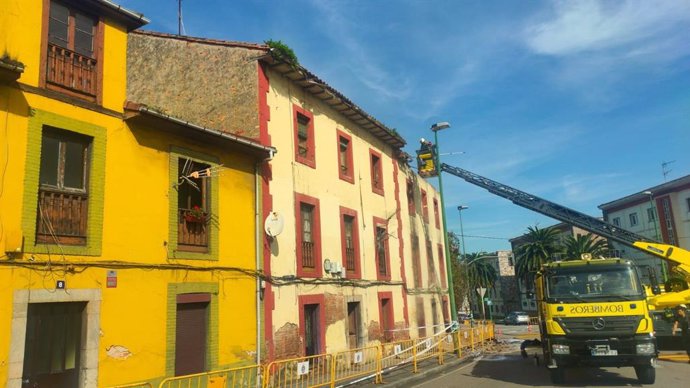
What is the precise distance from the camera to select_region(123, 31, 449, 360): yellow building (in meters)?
13.9

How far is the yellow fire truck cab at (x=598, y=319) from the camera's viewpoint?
10422mm

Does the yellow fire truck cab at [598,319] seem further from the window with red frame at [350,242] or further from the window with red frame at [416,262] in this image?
the window with red frame at [416,262]

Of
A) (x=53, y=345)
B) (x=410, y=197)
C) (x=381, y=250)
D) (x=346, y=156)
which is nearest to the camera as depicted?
(x=53, y=345)

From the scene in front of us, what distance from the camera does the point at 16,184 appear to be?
8.06m

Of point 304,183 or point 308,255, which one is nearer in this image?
point 308,255

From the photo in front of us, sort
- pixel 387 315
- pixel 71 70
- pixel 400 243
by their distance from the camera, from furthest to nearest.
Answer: pixel 400 243
pixel 387 315
pixel 71 70

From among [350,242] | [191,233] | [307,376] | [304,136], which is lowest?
[307,376]

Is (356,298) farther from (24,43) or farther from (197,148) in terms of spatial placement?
(24,43)

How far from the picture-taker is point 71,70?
933 cm

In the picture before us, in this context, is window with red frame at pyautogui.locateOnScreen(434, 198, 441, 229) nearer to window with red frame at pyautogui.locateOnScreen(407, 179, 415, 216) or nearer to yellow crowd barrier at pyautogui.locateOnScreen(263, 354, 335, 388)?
window with red frame at pyautogui.locateOnScreen(407, 179, 415, 216)

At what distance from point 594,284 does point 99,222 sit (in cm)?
1051

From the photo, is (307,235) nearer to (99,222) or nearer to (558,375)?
(99,222)

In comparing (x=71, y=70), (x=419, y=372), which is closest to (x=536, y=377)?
(x=419, y=372)

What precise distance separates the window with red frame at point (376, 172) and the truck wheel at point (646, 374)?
11.5 metres
